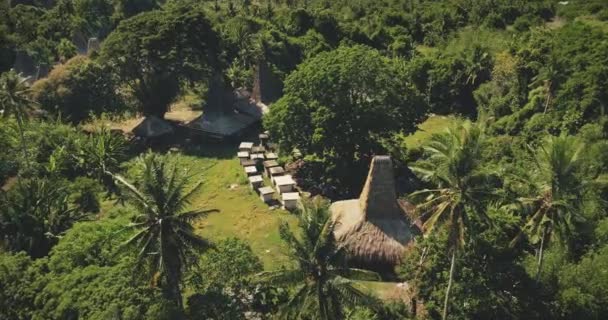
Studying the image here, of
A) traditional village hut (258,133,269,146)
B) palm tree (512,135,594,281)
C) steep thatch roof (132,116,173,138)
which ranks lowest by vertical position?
traditional village hut (258,133,269,146)

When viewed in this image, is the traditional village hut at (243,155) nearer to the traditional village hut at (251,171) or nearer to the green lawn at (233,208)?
the green lawn at (233,208)

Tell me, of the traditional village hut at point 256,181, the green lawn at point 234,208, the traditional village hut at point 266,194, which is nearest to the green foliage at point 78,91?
the green lawn at point 234,208

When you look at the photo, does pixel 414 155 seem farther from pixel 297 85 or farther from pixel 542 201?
pixel 542 201

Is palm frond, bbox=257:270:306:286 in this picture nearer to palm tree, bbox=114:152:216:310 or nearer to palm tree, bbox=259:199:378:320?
palm tree, bbox=259:199:378:320

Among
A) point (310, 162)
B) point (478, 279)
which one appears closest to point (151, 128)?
point (310, 162)

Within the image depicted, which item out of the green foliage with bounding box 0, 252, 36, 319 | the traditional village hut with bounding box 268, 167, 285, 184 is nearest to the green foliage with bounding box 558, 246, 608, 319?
the traditional village hut with bounding box 268, 167, 285, 184

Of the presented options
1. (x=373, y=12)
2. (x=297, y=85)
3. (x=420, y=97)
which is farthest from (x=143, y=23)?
(x=373, y=12)

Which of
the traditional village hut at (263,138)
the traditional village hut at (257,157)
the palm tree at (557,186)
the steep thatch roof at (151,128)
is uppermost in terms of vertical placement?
the palm tree at (557,186)
